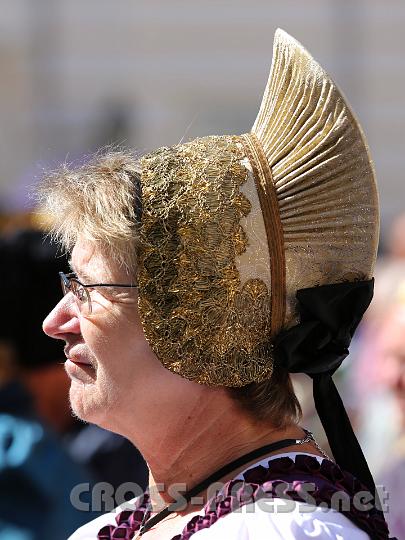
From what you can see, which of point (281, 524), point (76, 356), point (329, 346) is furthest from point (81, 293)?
point (281, 524)

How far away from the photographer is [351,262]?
2.24 metres

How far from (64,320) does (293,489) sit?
2.14 ft

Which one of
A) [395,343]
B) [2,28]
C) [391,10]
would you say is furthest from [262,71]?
[395,343]

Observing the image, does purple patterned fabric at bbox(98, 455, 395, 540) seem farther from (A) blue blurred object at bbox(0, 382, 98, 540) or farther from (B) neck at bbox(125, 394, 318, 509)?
(A) blue blurred object at bbox(0, 382, 98, 540)

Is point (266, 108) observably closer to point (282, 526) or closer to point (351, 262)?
point (351, 262)

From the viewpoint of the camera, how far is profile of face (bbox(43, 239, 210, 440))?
2238 millimetres

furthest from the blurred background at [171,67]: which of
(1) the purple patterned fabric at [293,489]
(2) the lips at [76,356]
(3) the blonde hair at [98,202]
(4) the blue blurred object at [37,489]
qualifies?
(1) the purple patterned fabric at [293,489]

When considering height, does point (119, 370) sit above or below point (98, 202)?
below

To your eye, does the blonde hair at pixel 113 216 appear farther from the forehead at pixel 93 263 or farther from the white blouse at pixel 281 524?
the white blouse at pixel 281 524

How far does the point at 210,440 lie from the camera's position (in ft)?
7.47

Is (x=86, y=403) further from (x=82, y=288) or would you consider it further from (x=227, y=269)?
(x=227, y=269)

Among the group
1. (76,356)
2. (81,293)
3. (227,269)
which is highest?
(227,269)

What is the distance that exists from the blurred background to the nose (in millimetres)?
10069

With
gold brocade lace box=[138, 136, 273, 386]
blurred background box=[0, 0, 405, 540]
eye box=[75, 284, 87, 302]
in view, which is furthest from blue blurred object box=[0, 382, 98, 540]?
blurred background box=[0, 0, 405, 540]
